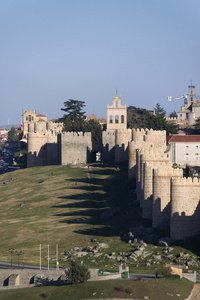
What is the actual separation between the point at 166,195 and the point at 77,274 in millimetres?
15839

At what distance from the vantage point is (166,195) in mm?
72250

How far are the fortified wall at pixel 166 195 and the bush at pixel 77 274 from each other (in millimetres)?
10940

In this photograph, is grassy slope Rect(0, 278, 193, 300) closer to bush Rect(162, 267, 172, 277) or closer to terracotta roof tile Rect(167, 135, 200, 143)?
bush Rect(162, 267, 172, 277)

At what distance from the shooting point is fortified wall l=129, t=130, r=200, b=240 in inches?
2650

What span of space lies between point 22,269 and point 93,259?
6351 mm

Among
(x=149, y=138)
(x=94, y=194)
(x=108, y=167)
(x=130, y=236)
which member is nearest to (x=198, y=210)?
(x=130, y=236)

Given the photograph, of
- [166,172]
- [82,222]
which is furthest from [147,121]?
[166,172]

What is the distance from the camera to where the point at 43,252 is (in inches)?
2805

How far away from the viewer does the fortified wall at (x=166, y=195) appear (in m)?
67.3

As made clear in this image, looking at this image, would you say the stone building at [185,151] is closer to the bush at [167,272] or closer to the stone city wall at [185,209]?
the stone city wall at [185,209]

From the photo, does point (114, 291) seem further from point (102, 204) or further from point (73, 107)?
point (73, 107)

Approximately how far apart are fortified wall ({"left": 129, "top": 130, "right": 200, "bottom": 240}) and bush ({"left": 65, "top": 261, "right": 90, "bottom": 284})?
1094cm

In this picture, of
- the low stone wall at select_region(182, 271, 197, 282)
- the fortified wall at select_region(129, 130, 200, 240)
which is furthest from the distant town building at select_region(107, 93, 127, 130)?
the low stone wall at select_region(182, 271, 197, 282)

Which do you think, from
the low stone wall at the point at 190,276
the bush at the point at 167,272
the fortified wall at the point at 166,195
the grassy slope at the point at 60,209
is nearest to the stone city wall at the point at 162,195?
the fortified wall at the point at 166,195
